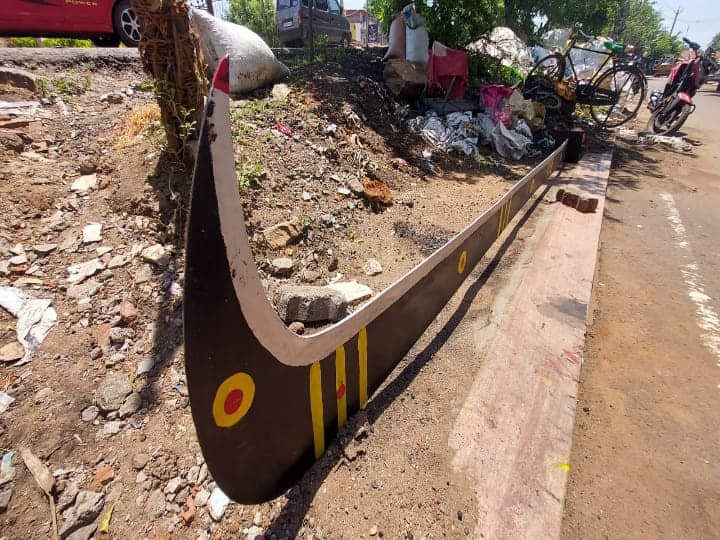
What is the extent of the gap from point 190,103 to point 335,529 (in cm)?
275

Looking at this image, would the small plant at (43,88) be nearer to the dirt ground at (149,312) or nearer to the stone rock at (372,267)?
the dirt ground at (149,312)

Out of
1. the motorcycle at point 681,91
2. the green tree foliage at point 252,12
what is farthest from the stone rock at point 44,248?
the green tree foliage at point 252,12

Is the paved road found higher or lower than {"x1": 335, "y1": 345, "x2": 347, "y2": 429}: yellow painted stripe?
lower

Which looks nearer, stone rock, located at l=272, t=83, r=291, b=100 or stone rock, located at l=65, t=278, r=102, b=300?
stone rock, located at l=65, t=278, r=102, b=300

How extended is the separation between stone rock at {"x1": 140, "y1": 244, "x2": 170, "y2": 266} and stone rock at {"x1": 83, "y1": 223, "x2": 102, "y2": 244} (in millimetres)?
359

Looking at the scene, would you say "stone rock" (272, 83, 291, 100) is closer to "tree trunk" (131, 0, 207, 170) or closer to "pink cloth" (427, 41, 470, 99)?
"tree trunk" (131, 0, 207, 170)

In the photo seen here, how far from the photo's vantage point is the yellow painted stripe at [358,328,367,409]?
4.56 feet

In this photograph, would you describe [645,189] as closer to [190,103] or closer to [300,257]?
[300,257]

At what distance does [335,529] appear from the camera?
120 cm

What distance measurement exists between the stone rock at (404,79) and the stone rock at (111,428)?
6596 millimetres

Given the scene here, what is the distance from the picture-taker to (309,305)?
2.18m

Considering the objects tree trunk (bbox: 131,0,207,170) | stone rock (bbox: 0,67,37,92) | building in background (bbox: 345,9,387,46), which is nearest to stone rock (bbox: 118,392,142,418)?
tree trunk (bbox: 131,0,207,170)

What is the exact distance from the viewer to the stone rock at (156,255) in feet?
7.83

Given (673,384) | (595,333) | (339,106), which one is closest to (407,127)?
(339,106)
